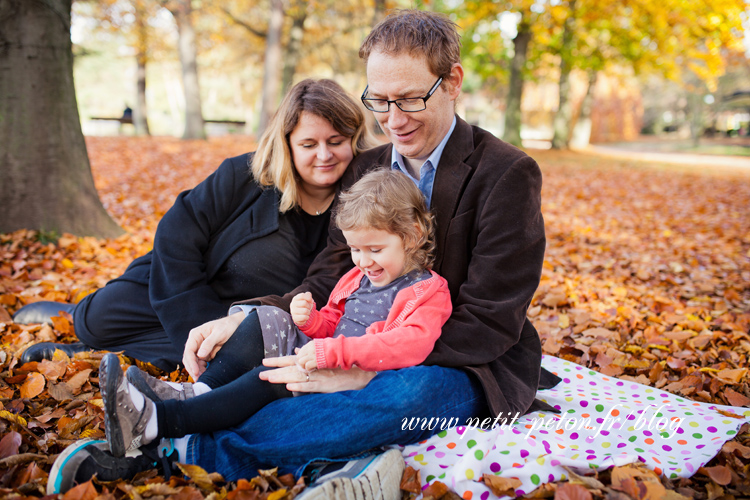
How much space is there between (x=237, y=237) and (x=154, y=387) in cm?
109

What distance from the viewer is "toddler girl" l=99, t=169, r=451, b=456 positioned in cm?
197

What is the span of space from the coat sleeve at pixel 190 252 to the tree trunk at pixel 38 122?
2.87 meters

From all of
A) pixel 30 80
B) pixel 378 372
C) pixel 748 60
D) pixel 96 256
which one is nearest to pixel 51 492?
pixel 378 372

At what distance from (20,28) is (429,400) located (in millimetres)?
5119

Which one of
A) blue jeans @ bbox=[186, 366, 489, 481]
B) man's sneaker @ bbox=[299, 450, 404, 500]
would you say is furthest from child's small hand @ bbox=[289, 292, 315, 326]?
man's sneaker @ bbox=[299, 450, 404, 500]

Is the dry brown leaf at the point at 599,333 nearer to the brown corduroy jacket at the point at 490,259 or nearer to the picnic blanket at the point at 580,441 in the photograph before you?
the picnic blanket at the point at 580,441

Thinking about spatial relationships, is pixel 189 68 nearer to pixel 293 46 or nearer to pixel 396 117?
pixel 293 46

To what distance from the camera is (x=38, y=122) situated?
5.00 meters

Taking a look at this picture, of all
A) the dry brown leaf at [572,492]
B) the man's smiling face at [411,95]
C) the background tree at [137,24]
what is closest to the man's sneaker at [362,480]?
the dry brown leaf at [572,492]

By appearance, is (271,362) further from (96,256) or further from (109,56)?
(109,56)

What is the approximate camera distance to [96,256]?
16.3 feet

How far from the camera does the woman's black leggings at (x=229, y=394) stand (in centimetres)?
202

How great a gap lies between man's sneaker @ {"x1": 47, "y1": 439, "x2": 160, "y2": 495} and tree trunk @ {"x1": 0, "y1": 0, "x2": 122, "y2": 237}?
3.81 m

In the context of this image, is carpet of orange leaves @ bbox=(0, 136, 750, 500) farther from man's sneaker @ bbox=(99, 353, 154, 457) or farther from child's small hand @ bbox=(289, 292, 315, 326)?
child's small hand @ bbox=(289, 292, 315, 326)
